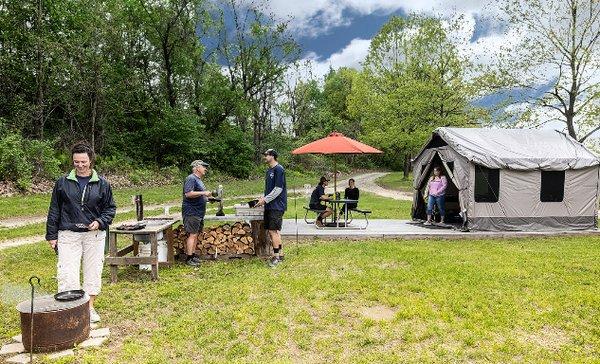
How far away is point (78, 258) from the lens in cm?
427

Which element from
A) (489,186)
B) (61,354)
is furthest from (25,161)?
(489,186)

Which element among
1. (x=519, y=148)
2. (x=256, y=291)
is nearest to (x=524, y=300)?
(x=256, y=291)

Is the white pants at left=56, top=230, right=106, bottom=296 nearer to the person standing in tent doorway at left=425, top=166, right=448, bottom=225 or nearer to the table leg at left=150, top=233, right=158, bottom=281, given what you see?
the table leg at left=150, top=233, right=158, bottom=281

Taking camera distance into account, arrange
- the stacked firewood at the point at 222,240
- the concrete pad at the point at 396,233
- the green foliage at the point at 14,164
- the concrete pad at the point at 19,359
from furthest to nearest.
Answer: the green foliage at the point at 14,164 → the concrete pad at the point at 396,233 → the stacked firewood at the point at 222,240 → the concrete pad at the point at 19,359

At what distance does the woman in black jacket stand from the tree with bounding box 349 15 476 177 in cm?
2359

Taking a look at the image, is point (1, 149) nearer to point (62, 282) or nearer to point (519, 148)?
point (62, 282)

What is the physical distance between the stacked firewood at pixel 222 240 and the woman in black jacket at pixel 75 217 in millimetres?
3190

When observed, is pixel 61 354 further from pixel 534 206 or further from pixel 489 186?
pixel 534 206

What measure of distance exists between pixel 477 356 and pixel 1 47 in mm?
23806

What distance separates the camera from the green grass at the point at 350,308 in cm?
389

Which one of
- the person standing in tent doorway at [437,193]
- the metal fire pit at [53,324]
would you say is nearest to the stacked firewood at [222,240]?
the metal fire pit at [53,324]

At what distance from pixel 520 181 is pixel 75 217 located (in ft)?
31.5

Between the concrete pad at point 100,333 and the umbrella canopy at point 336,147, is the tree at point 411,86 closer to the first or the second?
the umbrella canopy at point 336,147

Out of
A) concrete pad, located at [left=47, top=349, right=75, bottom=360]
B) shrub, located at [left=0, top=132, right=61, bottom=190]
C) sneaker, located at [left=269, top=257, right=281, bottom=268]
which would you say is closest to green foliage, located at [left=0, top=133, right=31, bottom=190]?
shrub, located at [left=0, top=132, right=61, bottom=190]
